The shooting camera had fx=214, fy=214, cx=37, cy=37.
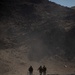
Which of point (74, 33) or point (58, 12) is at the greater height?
point (58, 12)

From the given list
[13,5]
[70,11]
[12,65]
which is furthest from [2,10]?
[12,65]

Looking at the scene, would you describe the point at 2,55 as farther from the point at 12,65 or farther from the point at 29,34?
the point at 29,34

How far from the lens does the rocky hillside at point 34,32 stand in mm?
41938

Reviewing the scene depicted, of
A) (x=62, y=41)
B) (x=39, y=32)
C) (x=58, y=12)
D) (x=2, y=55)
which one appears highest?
(x=58, y=12)

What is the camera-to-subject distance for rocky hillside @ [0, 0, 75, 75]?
4194cm

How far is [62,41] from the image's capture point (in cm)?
4572

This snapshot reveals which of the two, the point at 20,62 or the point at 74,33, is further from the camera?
the point at 74,33

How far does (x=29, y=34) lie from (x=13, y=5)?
52.2 feet

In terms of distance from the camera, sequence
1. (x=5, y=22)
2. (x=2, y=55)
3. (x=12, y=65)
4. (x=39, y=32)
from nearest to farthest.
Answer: (x=12, y=65), (x=2, y=55), (x=39, y=32), (x=5, y=22)

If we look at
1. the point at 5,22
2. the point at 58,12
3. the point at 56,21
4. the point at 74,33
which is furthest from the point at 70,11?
the point at 5,22

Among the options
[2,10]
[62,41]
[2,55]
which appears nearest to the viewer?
[2,55]

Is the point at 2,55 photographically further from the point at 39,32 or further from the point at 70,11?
the point at 70,11

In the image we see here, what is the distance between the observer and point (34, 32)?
164 feet

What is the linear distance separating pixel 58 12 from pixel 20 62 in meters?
24.5
